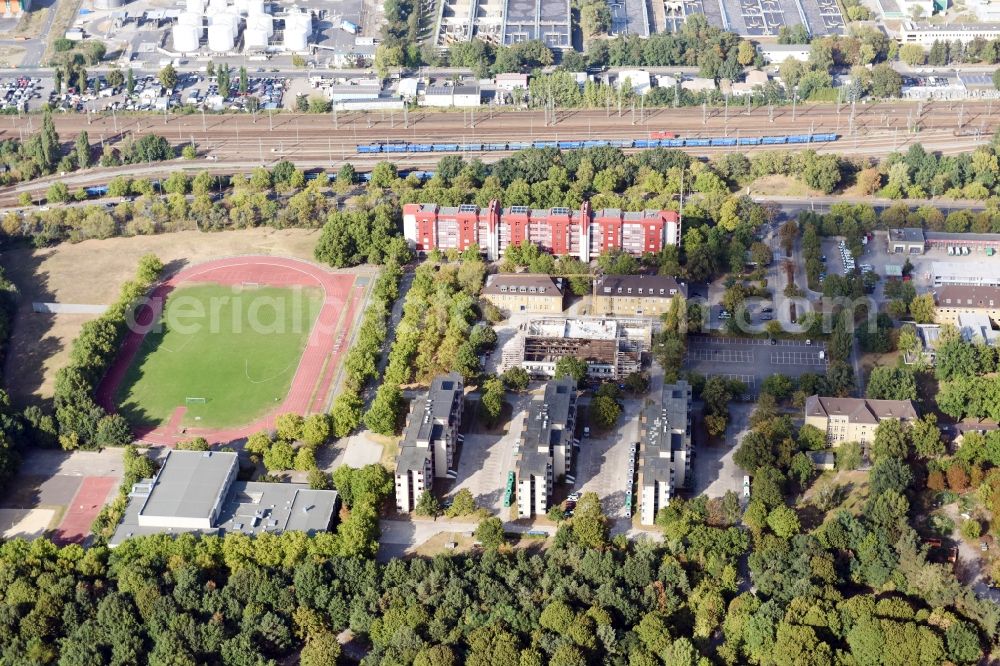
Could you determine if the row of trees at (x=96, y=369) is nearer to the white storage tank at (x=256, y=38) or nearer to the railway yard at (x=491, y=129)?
the railway yard at (x=491, y=129)

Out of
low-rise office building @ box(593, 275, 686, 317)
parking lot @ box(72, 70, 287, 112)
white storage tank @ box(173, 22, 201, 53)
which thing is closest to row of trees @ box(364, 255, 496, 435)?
low-rise office building @ box(593, 275, 686, 317)

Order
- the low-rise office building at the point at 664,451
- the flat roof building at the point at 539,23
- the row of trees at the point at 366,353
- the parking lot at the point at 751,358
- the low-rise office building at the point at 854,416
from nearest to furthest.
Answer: the low-rise office building at the point at 664,451 → the low-rise office building at the point at 854,416 → the row of trees at the point at 366,353 → the parking lot at the point at 751,358 → the flat roof building at the point at 539,23

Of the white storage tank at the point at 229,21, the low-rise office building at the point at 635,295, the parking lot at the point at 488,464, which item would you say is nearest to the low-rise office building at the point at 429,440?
the parking lot at the point at 488,464

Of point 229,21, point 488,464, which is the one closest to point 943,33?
point 229,21

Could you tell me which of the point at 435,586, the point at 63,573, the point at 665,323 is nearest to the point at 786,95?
the point at 665,323

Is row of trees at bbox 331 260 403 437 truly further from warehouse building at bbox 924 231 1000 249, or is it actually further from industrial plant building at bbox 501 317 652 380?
warehouse building at bbox 924 231 1000 249

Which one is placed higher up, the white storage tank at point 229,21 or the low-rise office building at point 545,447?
the white storage tank at point 229,21

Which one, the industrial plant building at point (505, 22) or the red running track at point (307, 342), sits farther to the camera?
the industrial plant building at point (505, 22)
